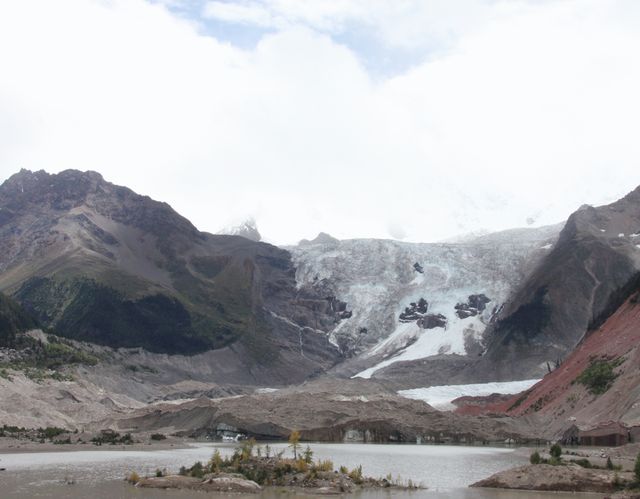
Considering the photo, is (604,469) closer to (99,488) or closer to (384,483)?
(384,483)

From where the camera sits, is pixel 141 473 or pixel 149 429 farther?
pixel 149 429

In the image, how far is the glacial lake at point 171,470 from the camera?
52.6 meters

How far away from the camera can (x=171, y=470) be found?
65938 millimetres

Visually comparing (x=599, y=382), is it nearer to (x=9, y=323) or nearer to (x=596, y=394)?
(x=596, y=394)

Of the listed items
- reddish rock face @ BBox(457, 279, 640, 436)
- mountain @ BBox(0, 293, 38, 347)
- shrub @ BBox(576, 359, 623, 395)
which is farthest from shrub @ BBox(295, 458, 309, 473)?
mountain @ BBox(0, 293, 38, 347)

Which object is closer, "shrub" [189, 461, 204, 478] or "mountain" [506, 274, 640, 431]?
"shrub" [189, 461, 204, 478]

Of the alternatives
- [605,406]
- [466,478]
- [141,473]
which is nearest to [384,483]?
[466,478]

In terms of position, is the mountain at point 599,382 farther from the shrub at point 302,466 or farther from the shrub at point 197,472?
the shrub at point 197,472

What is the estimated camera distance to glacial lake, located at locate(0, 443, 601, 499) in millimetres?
52603

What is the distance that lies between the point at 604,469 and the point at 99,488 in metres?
31.2

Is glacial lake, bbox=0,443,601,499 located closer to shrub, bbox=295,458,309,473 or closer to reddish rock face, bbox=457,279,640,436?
shrub, bbox=295,458,309,473

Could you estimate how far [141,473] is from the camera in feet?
209

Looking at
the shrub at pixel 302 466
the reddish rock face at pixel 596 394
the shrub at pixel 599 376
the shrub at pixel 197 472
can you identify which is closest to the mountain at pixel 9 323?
the reddish rock face at pixel 596 394

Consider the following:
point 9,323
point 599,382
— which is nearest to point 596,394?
point 599,382
